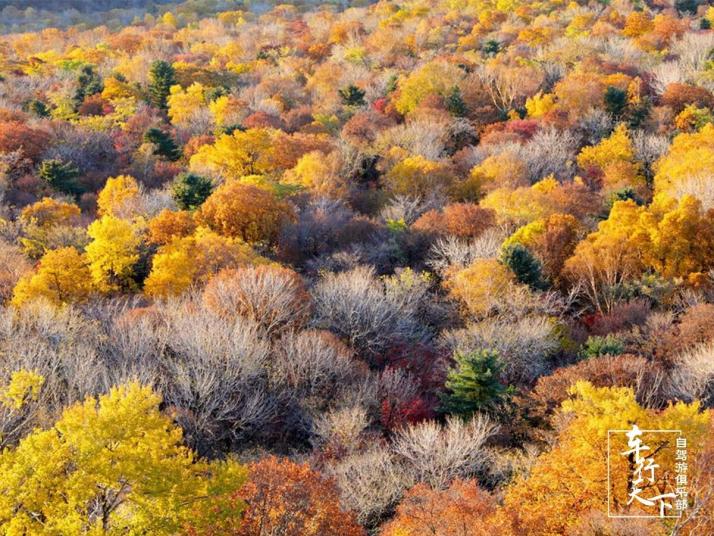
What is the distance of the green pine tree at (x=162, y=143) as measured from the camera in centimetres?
6419

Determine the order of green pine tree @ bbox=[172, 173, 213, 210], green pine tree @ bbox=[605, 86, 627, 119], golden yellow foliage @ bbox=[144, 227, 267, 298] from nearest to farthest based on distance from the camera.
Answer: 1. golden yellow foliage @ bbox=[144, 227, 267, 298]
2. green pine tree @ bbox=[172, 173, 213, 210]
3. green pine tree @ bbox=[605, 86, 627, 119]

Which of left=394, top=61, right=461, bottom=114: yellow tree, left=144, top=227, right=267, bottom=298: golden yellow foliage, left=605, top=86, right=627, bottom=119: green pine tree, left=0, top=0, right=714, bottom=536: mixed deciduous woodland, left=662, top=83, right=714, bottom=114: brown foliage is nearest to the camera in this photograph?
left=0, top=0, right=714, bottom=536: mixed deciduous woodland

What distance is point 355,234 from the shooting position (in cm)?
4822

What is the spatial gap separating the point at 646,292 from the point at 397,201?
2145 cm

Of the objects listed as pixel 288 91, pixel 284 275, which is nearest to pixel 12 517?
pixel 284 275

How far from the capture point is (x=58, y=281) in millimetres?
37750

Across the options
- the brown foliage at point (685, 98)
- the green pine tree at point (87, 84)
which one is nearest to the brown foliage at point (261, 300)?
the brown foliage at point (685, 98)

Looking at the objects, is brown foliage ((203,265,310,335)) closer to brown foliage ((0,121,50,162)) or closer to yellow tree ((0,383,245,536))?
yellow tree ((0,383,245,536))

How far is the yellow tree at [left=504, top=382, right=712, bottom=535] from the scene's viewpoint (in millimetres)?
19578

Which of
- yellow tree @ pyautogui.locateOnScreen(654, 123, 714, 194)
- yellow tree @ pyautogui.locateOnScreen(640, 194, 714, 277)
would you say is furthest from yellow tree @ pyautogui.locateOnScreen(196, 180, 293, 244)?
yellow tree @ pyautogui.locateOnScreen(654, 123, 714, 194)

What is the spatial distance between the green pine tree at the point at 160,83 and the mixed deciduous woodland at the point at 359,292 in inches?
10.5

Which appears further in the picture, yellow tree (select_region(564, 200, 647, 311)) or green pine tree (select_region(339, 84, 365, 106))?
green pine tree (select_region(339, 84, 365, 106))

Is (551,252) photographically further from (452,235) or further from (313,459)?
(313,459)

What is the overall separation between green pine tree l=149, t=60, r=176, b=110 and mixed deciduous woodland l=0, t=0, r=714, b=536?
0.88 ft
